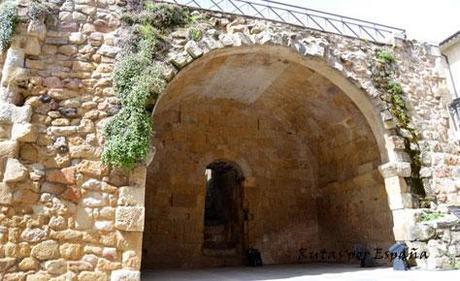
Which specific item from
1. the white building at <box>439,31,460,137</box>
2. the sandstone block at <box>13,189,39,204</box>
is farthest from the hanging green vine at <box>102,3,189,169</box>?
the white building at <box>439,31,460,137</box>

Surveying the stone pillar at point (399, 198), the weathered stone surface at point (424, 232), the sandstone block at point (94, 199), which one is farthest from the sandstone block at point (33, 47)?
the weathered stone surface at point (424, 232)

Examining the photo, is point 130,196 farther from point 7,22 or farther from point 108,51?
point 7,22

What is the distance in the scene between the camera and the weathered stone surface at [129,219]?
4.71 meters

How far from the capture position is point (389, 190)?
22.1 feet

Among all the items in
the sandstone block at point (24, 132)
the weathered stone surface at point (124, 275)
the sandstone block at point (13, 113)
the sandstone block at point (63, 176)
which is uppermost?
the sandstone block at point (13, 113)

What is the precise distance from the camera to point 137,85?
523 cm

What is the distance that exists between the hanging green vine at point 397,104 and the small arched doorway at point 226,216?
3.64m

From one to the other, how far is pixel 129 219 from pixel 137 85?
1.86 metres

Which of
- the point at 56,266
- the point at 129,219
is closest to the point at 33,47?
the point at 129,219

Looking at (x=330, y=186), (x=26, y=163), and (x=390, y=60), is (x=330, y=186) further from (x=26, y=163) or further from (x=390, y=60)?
(x=26, y=163)

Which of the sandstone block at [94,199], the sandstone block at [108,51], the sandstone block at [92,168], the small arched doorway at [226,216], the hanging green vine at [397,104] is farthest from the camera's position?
the small arched doorway at [226,216]

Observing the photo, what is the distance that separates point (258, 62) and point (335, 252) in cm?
475

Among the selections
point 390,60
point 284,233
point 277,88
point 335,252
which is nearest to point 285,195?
point 284,233

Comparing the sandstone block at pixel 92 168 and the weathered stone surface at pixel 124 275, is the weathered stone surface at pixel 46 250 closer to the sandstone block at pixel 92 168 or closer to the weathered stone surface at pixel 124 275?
the weathered stone surface at pixel 124 275
